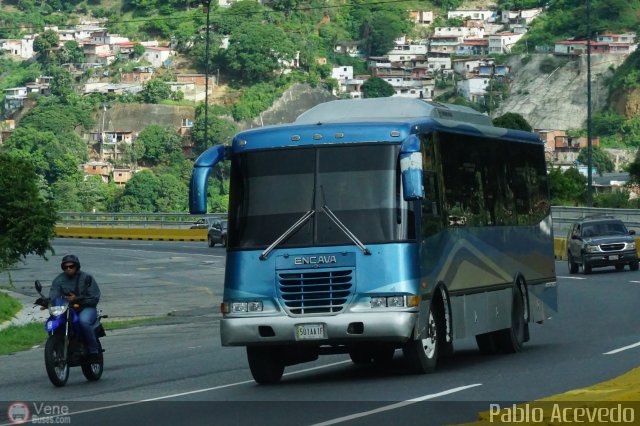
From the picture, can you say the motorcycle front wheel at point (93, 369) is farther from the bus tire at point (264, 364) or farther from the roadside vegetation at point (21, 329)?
the roadside vegetation at point (21, 329)

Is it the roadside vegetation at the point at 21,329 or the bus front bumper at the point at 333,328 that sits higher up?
the bus front bumper at the point at 333,328

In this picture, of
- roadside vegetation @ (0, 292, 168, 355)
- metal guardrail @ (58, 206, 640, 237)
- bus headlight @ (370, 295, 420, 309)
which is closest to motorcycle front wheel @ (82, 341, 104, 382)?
bus headlight @ (370, 295, 420, 309)

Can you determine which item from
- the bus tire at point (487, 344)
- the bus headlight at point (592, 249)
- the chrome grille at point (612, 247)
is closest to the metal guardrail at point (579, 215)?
the chrome grille at point (612, 247)

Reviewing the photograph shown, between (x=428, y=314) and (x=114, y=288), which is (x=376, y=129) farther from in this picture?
(x=114, y=288)

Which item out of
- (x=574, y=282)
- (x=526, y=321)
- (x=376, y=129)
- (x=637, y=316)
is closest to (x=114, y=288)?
(x=574, y=282)

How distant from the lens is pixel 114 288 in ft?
149

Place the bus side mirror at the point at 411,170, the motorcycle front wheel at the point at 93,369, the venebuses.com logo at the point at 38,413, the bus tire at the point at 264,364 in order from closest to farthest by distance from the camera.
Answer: the venebuses.com logo at the point at 38,413, the bus side mirror at the point at 411,170, the bus tire at the point at 264,364, the motorcycle front wheel at the point at 93,369

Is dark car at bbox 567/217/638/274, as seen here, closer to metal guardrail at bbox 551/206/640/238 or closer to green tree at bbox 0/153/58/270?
green tree at bbox 0/153/58/270

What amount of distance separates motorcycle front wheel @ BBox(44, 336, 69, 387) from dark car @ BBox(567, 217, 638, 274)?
27838 mm

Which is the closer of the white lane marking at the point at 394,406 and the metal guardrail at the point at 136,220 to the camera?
the white lane marking at the point at 394,406

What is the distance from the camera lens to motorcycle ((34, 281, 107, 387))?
1859 centimetres

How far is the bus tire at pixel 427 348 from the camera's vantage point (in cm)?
1822

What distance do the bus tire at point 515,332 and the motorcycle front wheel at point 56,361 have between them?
231 inches

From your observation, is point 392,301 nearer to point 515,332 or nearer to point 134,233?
point 515,332
